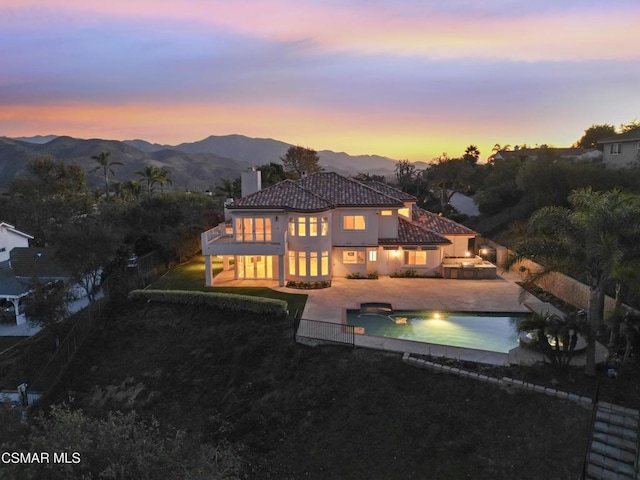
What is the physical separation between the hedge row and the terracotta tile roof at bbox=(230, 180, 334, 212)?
6.43 m

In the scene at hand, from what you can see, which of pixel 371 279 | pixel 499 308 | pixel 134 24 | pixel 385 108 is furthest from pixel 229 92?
pixel 499 308

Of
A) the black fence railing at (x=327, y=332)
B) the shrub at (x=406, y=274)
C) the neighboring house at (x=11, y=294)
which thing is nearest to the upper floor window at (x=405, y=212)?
the shrub at (x=406, y=274)

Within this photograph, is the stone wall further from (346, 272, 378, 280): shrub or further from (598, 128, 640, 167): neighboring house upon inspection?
(598, 128, 640, 167): neighboring house

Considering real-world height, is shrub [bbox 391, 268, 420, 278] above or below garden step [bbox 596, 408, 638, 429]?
above

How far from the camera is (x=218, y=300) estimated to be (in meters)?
23.6

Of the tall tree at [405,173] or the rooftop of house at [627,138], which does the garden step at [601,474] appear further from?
the tall tree at [405,173]

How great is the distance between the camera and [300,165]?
8856 cm

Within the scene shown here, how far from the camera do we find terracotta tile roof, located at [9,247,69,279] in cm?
3294

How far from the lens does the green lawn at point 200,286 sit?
24378 mm

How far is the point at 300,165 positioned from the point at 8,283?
211 ft

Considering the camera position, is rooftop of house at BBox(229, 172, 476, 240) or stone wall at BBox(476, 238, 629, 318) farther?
rooftop of house at BBox(229, 172, 476, 240)

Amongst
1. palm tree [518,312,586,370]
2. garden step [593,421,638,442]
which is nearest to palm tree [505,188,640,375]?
palm tree [518,312,586,370]

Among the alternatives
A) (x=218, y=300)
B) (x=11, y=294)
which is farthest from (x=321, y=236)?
(x=11, y=294)

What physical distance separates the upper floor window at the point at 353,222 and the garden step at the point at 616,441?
19.2 metres
